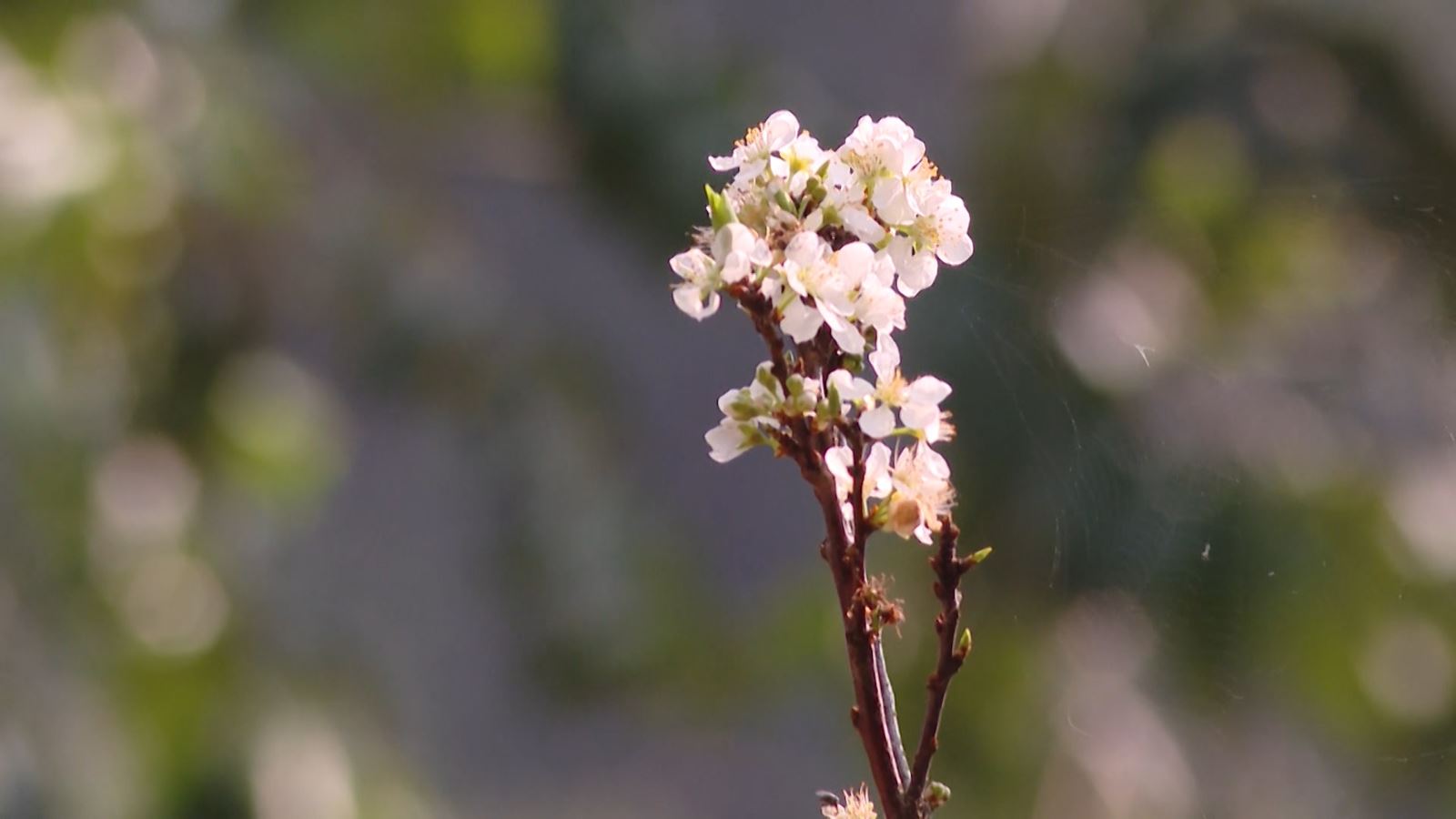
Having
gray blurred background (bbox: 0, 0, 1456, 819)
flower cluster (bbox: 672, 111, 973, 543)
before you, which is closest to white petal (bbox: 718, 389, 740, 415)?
flower cluster (bbox: 672, 111, 973, 543)

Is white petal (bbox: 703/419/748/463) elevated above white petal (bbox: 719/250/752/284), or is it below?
below

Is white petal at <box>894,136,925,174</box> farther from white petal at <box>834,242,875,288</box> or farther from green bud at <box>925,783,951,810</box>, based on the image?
green bud at <box>925,783,951,810</box>

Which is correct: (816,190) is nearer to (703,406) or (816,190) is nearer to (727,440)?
(727,440)

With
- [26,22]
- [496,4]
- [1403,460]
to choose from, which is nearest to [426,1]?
[496,4]

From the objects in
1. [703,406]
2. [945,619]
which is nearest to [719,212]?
[945,619]

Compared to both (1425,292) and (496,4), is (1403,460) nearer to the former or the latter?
(1425,292)

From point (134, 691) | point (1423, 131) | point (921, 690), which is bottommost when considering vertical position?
point (134, 691)

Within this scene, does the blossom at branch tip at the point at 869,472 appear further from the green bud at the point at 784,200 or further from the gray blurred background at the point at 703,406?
the gray blurred background at the point at 703,406
